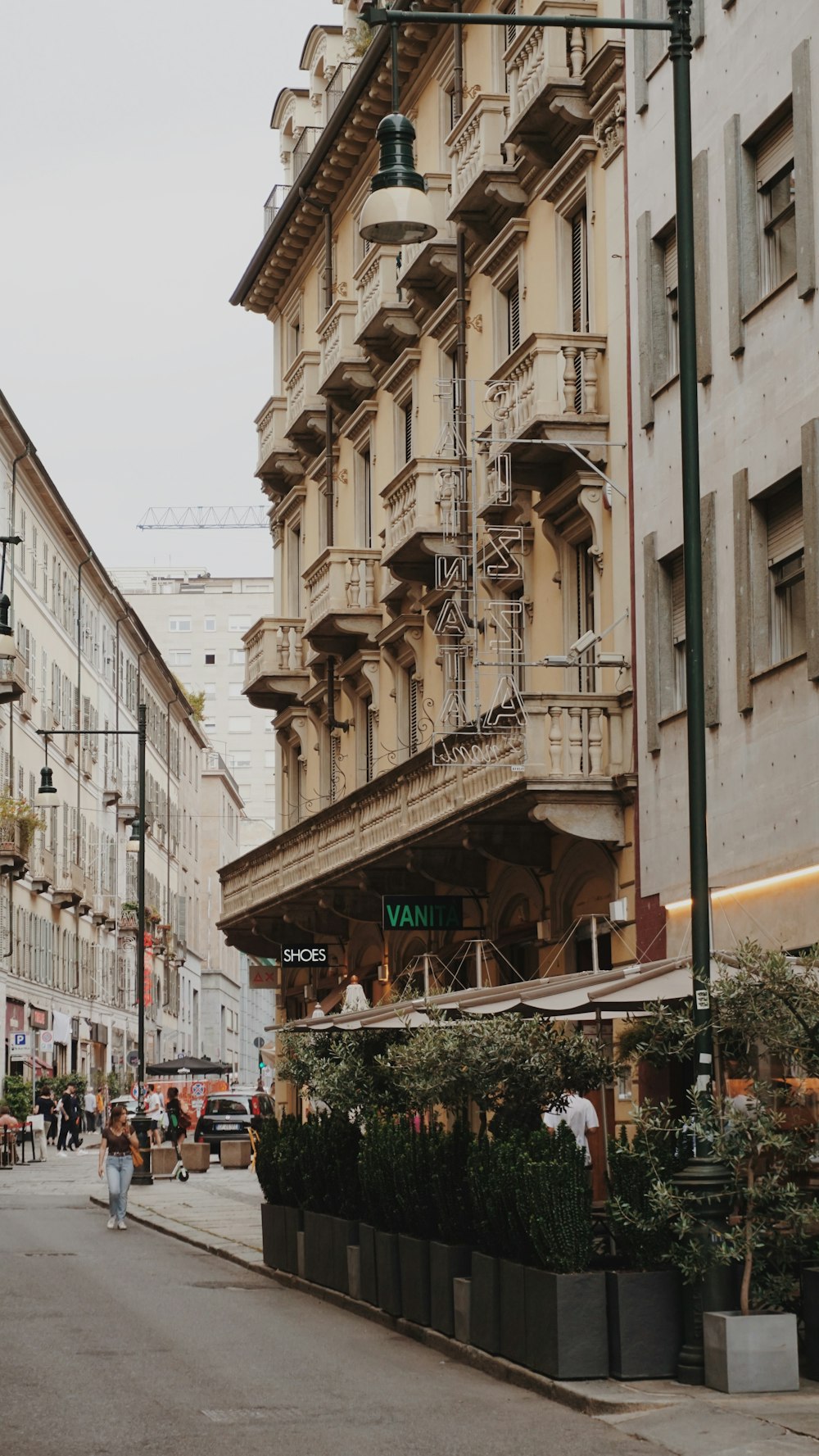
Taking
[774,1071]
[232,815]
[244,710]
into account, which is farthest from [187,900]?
[774,1071]

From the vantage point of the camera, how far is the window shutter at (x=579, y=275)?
1028 inches

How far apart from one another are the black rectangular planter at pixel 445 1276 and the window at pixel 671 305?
431 inches

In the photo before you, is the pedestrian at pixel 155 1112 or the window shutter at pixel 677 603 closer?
the window shutter at pixel 677 603

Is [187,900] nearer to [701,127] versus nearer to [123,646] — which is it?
[123,646]

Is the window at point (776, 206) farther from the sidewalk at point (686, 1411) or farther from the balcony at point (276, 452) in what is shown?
the balcony at point (276, 452)

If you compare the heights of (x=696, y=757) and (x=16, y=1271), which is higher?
(x=696, y=757)

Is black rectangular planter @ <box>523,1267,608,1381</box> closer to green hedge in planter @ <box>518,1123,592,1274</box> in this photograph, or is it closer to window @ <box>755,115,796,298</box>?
green hedge in planter @ <box>518,1123,592,1274</box>

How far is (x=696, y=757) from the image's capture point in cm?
1340

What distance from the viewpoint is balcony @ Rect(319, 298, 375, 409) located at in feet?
117

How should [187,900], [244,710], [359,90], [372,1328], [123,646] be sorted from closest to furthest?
[372,1328] < [359,90] < [123,646] < [187,900] < [244,710]

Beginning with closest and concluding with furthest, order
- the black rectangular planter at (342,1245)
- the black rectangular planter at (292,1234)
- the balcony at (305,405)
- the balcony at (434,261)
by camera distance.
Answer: the black rectangular planter at (342,1245) → the black rectangular planter at (292,1234) → the balcony at (434,261) → the balcony at (305,405)

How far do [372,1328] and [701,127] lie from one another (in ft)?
41.4

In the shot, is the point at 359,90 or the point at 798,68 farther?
the point at 359,90

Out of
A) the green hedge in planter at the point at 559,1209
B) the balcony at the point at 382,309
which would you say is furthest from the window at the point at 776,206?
the balcony at the point at 382,309
